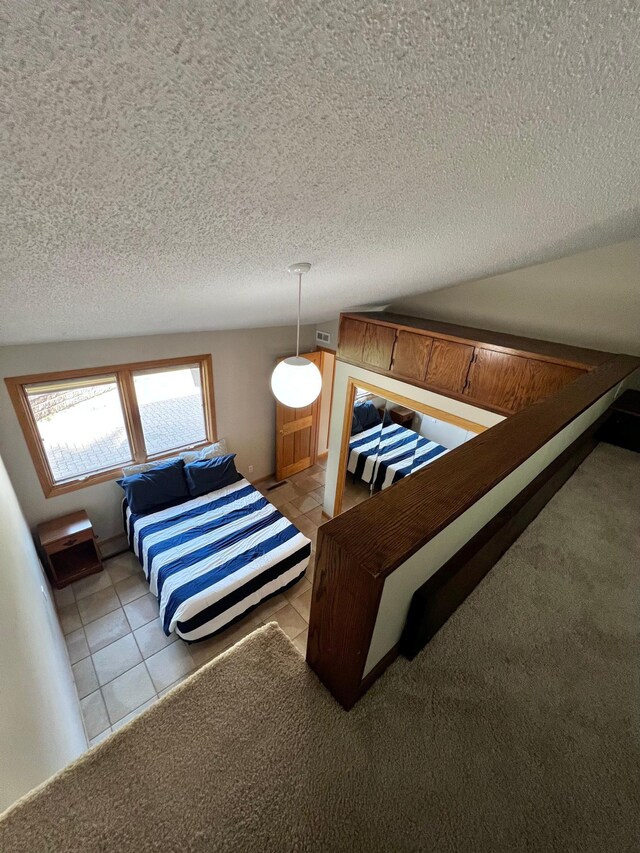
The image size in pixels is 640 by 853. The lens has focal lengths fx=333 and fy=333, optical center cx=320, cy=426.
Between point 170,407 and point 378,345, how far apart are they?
246 centimetres

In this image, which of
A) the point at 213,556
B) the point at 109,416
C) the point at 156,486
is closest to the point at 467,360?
the point at 213,556

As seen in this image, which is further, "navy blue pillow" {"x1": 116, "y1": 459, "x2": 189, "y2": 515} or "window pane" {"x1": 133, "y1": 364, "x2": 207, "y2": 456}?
"window pane" {"x1": 133, "y1": 364, "x2": 207, "y2": 456}

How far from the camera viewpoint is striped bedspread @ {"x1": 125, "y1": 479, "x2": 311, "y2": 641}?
2578 mm

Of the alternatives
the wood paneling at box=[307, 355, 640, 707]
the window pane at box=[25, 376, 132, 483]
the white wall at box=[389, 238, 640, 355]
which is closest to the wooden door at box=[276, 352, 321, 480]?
the window pane at box=[25, 376, 132, 483]

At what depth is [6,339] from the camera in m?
2.29

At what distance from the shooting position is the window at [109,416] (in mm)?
2982

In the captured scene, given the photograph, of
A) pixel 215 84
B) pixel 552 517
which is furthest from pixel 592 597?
pixel 215 84

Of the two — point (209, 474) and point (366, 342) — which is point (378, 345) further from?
point (209, 474)

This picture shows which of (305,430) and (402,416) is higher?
(402,416)

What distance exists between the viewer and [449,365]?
2725 mm

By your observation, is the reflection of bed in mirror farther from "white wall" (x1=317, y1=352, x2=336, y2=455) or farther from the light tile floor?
the light tile floor

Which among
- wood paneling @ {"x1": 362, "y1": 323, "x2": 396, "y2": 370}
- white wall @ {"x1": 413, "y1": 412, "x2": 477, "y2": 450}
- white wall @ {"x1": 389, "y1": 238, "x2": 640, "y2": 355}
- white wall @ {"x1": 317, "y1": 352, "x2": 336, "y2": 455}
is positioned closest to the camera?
white wall @ {"x1": 389, "y1": 238, "x2": 640, "y2": 355}

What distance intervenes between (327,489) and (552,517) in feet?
8.86

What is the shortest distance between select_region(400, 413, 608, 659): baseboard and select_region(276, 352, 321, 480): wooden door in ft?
10.7
